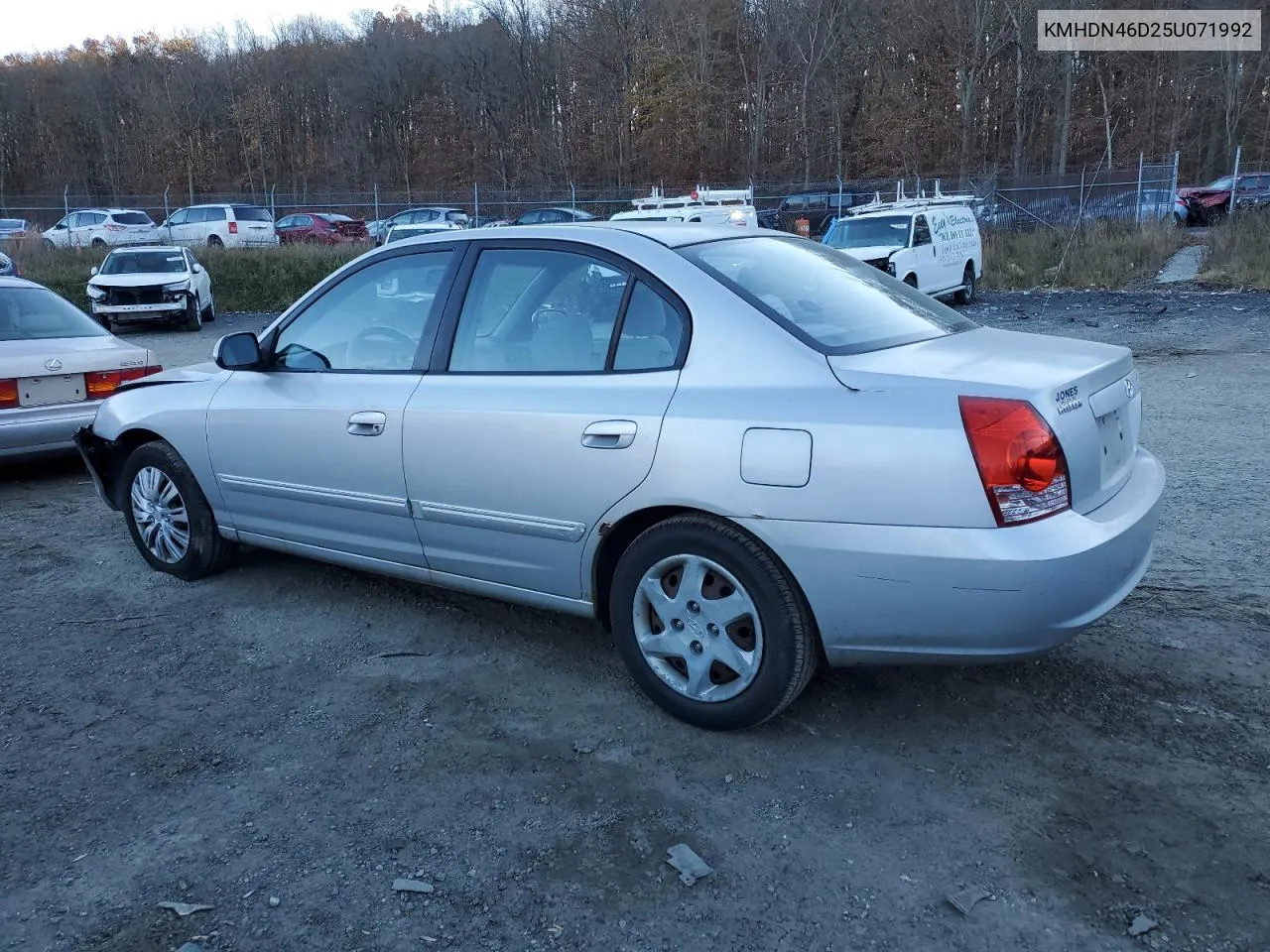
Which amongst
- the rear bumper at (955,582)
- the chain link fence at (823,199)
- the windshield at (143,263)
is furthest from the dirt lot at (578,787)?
the chain link fence at (823,199)

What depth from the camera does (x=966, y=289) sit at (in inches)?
739

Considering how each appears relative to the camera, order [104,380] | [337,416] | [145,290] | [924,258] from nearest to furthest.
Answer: [337,416]
[104,380]
[924,258]
[145,290]

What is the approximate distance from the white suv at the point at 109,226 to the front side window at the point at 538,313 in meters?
29.5

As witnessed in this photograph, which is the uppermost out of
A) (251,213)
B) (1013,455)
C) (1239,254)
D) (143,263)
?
(251,213)

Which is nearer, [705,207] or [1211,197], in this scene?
[705,207]

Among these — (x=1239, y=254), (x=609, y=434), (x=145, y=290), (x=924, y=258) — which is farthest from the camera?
(x=1239, y=254)

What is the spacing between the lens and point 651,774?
10.4 ft

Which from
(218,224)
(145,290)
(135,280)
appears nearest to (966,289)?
(145,290)

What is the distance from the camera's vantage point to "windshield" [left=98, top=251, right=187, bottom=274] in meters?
19.5

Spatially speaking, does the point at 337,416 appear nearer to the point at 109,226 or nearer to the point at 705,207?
the point at 705,207

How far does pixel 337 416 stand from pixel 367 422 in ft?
0.62

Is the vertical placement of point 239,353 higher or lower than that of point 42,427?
higher

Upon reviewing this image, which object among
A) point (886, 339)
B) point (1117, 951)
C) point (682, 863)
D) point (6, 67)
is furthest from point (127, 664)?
point (6, 67)

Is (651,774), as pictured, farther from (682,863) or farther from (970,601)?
(970,601)
